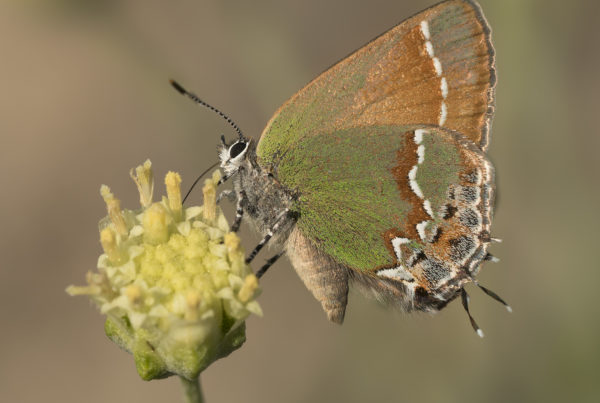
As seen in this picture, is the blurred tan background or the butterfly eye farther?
the blurred tan background

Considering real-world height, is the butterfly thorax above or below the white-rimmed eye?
below

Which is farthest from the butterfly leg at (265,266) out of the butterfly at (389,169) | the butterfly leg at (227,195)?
the butterfly leg at (227,195)

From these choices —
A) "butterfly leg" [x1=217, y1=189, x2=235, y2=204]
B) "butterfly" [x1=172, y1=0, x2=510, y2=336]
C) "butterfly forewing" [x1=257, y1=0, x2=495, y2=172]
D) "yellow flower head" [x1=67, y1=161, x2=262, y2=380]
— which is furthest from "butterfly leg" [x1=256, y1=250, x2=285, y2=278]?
"butterfly forewing" [x1=257, y1=0, x2=495, y2=172]

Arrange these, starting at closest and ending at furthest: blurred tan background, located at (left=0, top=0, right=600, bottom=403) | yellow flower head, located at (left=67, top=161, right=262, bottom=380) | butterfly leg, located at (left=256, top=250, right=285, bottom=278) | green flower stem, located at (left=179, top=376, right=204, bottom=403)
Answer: yellow flower head, located at (left=67, top=161, right=262, bottom=380), green flower stem, located at (left=179, top=376, right=204, bottom=403), butterfly leg, located at (left=256, top=250, right=285, bottom=278), blurred tan background, located at (left=0, top=0, right=600, bottom=403)

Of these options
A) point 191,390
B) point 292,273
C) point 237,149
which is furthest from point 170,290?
point 292,273

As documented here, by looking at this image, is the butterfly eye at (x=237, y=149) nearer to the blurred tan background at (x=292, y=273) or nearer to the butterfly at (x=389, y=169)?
the butterfly at (x=389, y=169)

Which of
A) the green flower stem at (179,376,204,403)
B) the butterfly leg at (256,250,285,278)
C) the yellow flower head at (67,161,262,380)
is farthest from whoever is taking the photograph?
the butterfly leg at (256,250,285,278)

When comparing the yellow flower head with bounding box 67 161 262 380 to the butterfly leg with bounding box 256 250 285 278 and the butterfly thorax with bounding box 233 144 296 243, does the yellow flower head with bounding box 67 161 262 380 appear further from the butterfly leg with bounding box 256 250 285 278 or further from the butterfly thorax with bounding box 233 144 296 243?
the butterfly thorax with bounding box 233 144 296 243
